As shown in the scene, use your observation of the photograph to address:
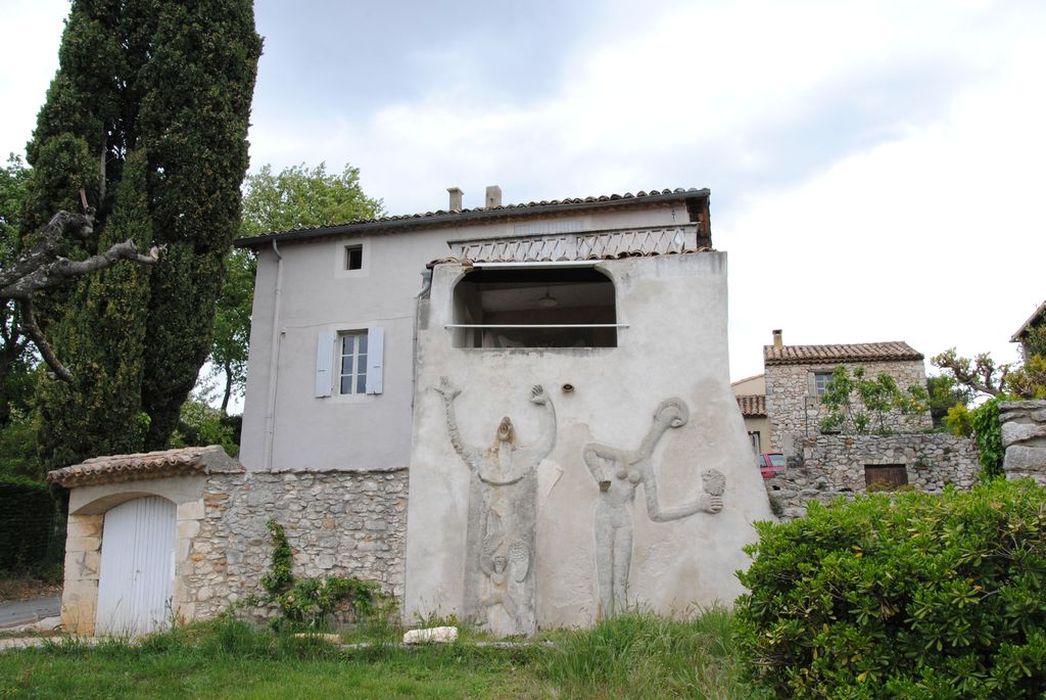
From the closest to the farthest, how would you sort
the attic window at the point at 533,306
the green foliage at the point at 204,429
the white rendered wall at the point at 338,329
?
the attic window at the point at 533,306 < the white rendered wall at the point at 338,329 < the green foliage at the point at 204,429

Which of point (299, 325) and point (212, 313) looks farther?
point (299, 325)

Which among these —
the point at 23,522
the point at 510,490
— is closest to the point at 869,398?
the point at 510,490

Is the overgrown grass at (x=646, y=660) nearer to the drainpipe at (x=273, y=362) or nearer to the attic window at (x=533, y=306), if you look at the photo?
the attic window at (x=533, y=306)

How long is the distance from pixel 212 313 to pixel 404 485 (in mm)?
7847

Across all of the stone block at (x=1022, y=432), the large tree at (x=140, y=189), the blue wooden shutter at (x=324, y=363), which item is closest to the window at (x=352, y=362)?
the blue wooden shutter at (x=324, y=363)

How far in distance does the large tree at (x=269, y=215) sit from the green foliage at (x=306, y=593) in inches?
642

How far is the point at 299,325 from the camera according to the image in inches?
725

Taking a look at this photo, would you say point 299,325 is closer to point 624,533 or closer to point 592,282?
point 592,282

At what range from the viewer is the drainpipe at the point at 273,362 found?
1773cm

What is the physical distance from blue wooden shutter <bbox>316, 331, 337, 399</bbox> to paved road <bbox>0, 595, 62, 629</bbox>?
21.2 feet

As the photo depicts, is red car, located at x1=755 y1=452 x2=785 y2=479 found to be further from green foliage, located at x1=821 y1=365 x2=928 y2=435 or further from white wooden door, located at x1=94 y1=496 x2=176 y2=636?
white wooden door, located at x1=94 y1=496 x2=176 y2=636

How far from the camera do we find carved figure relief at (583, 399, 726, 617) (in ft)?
36.3

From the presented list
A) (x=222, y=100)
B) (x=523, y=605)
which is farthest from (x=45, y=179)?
(x=523, y=605)

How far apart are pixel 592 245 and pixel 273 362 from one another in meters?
8.98
